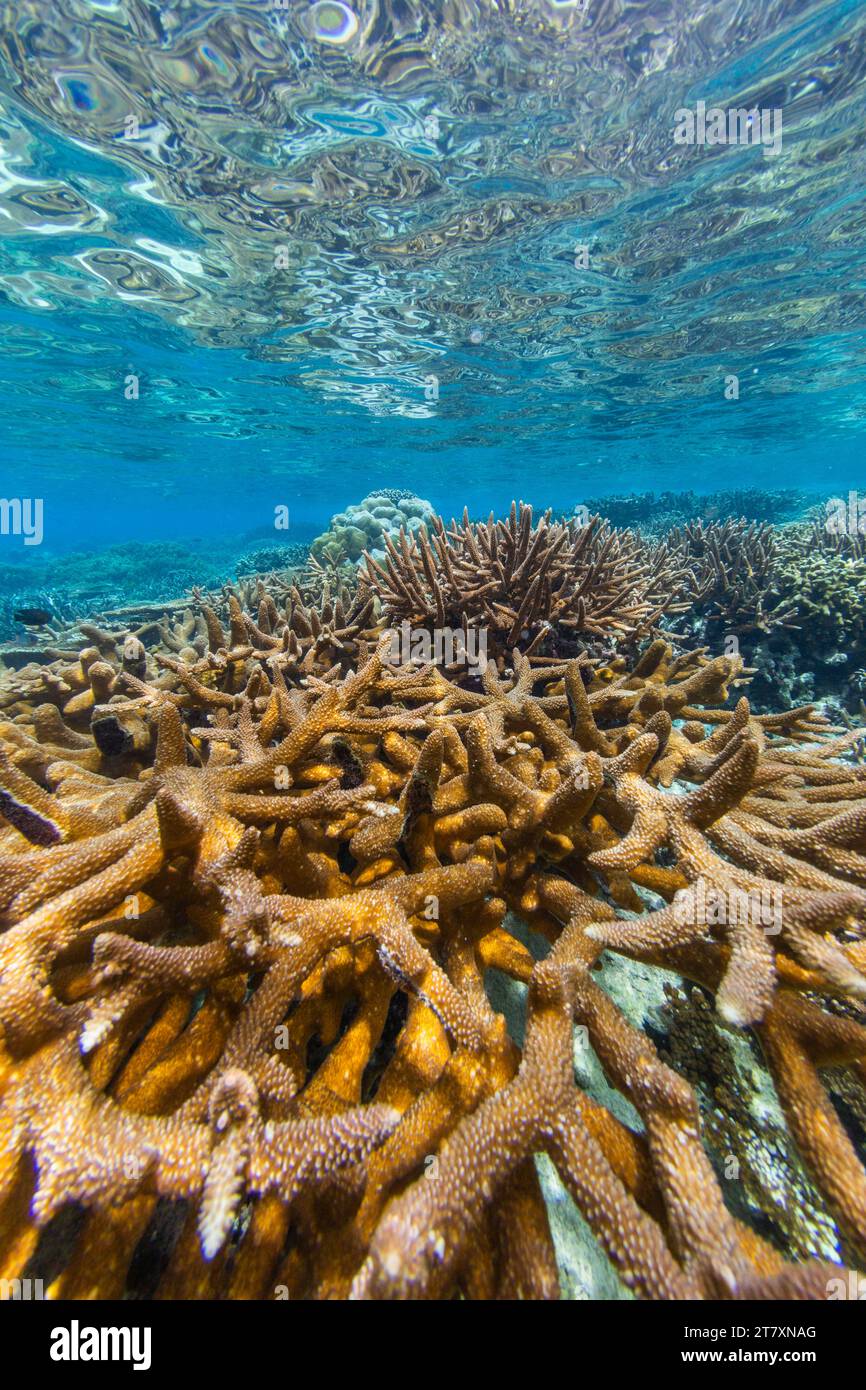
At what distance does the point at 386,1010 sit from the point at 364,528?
11.3 meters

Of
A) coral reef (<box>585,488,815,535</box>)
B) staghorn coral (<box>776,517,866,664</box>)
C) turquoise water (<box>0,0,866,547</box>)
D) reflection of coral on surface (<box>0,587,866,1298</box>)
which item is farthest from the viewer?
coral reef (<box>585,488,815,535</box>)

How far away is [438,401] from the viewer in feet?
74.3

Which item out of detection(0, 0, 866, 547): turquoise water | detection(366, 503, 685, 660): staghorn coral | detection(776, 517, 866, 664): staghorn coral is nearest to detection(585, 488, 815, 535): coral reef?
detection(0, 0, 866, 547): turquoise water

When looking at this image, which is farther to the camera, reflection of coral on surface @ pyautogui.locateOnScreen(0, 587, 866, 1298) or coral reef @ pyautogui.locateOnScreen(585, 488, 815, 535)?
coral reef @ pyautogui.locateOnScreen(585, 488, 815, 535)

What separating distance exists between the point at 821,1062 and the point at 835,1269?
52cm

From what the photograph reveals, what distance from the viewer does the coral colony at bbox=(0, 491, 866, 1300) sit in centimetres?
101

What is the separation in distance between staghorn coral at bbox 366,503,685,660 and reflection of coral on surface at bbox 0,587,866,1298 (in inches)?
53.5

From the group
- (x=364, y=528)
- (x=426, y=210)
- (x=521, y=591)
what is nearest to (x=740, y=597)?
(x=521, y=591)

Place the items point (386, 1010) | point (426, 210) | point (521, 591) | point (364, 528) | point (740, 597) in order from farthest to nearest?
1. point (364, 528)
2. point (426, 210)
3. point (740, 597)
4. point (521, 591)
5. point (386, 1010)

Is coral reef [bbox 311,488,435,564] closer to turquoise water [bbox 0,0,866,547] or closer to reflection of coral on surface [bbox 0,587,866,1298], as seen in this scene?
turquoise water [bbox 0,0,866,547]

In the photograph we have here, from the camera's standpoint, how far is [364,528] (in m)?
11.6

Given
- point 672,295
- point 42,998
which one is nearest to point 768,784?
point 42,998

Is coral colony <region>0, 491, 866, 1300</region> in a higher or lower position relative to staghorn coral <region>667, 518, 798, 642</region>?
lower

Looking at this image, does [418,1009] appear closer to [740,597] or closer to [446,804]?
[446,804]
